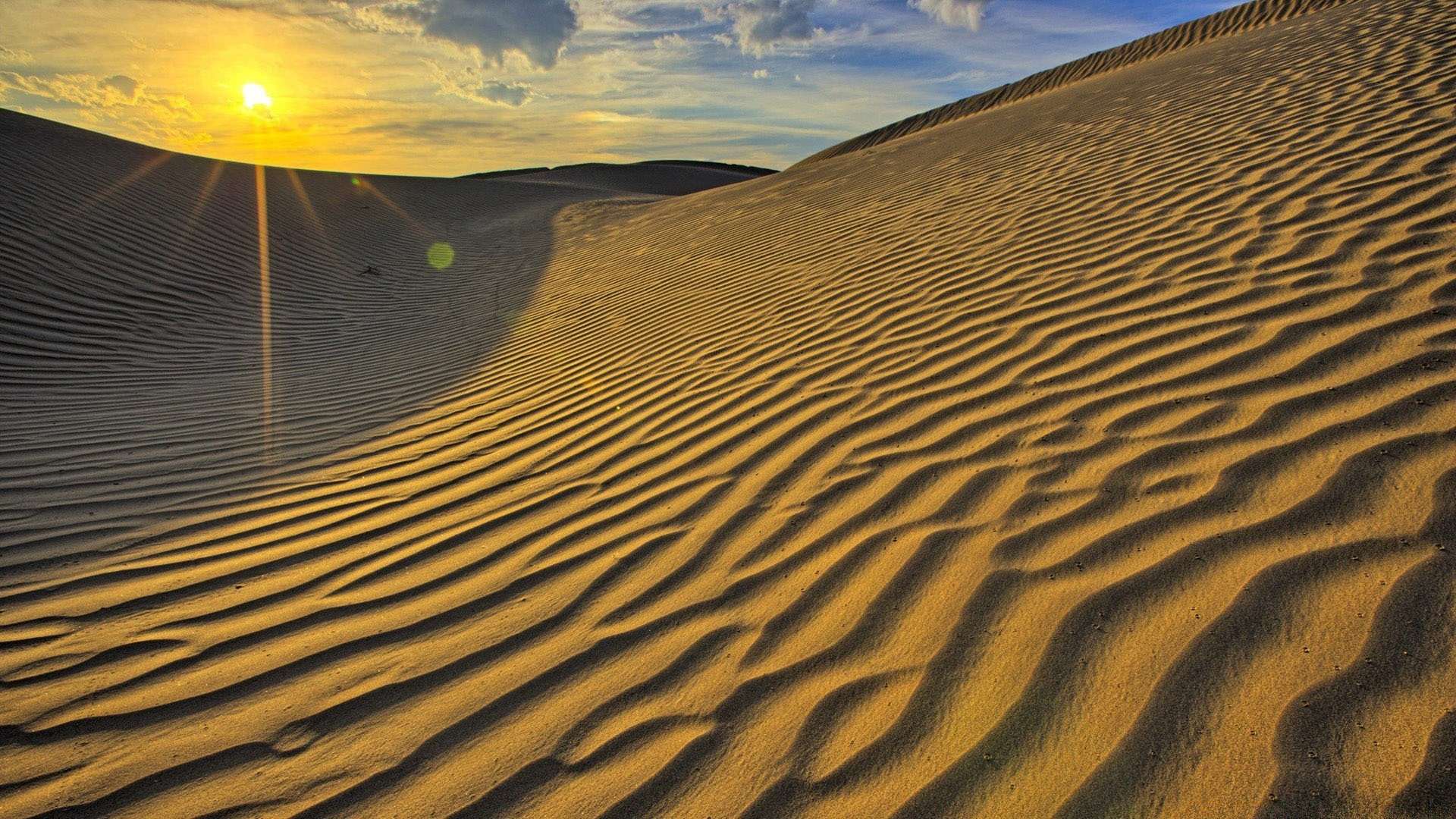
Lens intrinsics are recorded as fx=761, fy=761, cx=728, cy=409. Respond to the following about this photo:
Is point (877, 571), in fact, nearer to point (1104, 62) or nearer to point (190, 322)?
point (190, 322)

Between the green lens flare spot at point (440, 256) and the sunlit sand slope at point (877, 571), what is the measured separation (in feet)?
26.4

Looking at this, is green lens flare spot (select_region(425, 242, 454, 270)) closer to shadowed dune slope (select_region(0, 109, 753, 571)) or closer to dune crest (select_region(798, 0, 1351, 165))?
shadowed dune slope (select_region(0, 109, 753, 571))

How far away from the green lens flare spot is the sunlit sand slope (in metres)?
8.06

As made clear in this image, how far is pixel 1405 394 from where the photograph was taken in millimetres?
2281

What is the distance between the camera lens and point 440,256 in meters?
13.0

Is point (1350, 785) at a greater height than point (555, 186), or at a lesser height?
lesser

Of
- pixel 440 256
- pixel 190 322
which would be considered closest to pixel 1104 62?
pixel 440 256

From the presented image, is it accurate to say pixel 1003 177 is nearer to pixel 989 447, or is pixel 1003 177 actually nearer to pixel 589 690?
pixel 989 447

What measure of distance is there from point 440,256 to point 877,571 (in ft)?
40.7

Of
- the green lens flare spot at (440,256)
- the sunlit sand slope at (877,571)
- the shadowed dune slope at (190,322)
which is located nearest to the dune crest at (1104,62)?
the green lens flare spot at (440,256)

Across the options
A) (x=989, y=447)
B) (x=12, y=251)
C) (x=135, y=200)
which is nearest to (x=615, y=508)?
(x=989, y=447)

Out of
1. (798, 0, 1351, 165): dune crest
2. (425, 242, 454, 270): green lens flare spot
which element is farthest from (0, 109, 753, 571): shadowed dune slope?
(798, 0, 1351, 165): dune crest

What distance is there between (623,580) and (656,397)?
1.64 metres

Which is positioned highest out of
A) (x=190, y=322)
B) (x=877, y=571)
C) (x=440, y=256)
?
(x=440, y=256)
